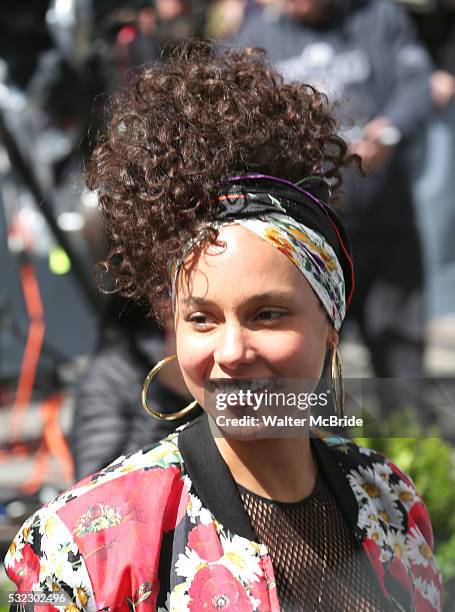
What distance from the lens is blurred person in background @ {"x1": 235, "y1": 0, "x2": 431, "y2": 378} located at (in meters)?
3.72

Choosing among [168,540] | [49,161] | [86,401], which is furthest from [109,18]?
[168,540]

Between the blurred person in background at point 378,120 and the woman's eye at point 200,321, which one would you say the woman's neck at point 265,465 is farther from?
the blurred person in background at point 378,120

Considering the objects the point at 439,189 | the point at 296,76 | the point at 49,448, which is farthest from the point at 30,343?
the point at 439,189

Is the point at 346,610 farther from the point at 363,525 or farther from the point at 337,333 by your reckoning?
the point at 337,333

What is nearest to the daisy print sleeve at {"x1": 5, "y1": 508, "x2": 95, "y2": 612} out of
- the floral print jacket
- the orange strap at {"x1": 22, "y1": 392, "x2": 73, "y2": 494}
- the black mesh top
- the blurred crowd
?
the floral print jacket

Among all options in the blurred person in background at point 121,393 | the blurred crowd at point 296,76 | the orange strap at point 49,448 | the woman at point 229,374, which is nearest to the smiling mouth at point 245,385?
the woman at point 229,374

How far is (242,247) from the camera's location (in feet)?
4.16

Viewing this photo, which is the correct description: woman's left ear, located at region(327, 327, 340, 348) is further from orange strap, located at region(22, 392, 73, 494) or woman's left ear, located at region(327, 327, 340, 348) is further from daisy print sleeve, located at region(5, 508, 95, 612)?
orange strap, located at region(22, 392, 73, 494)

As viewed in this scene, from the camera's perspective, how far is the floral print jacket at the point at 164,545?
1.20 metres

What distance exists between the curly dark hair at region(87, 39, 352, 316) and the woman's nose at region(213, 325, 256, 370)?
15cm

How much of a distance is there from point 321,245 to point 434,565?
548 millimetres

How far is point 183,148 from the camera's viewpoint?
1.35 m

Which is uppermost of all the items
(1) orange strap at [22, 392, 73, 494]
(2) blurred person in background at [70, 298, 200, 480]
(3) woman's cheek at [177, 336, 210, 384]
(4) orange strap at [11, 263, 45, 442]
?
(3) woman's cheek at [177, 336, 210, 384]

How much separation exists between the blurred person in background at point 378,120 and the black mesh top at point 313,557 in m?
2.30
